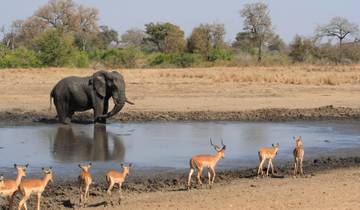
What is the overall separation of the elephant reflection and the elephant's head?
1.88 metres

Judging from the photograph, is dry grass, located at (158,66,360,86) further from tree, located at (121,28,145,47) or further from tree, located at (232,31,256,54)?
tree, located at (121,28,145,47)

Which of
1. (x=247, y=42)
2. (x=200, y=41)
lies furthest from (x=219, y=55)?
(x=247, y=42)

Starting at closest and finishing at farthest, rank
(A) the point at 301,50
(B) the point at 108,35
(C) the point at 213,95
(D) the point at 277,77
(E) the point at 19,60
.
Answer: (C) the point at 213,95 → (D) the point at 277,77 → (E) the point at 19,60 → (A) the point at 301,50 → (B) the point at 108,35

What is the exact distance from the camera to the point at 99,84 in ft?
91.5

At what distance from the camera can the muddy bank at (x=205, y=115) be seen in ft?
94.2

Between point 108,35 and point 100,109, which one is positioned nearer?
point 100,109

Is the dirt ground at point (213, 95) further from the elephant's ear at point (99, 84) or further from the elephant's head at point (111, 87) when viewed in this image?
the elephant's ear at point (99, 84)

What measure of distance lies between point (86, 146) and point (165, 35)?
2561 inches

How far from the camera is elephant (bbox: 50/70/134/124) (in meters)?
27.7

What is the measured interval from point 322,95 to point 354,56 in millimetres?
36195

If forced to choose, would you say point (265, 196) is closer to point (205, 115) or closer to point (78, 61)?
point (205, 115)

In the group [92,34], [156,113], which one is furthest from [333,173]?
[92,34]

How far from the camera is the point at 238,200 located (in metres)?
13.3

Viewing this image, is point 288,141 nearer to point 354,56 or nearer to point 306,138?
point 306,138
